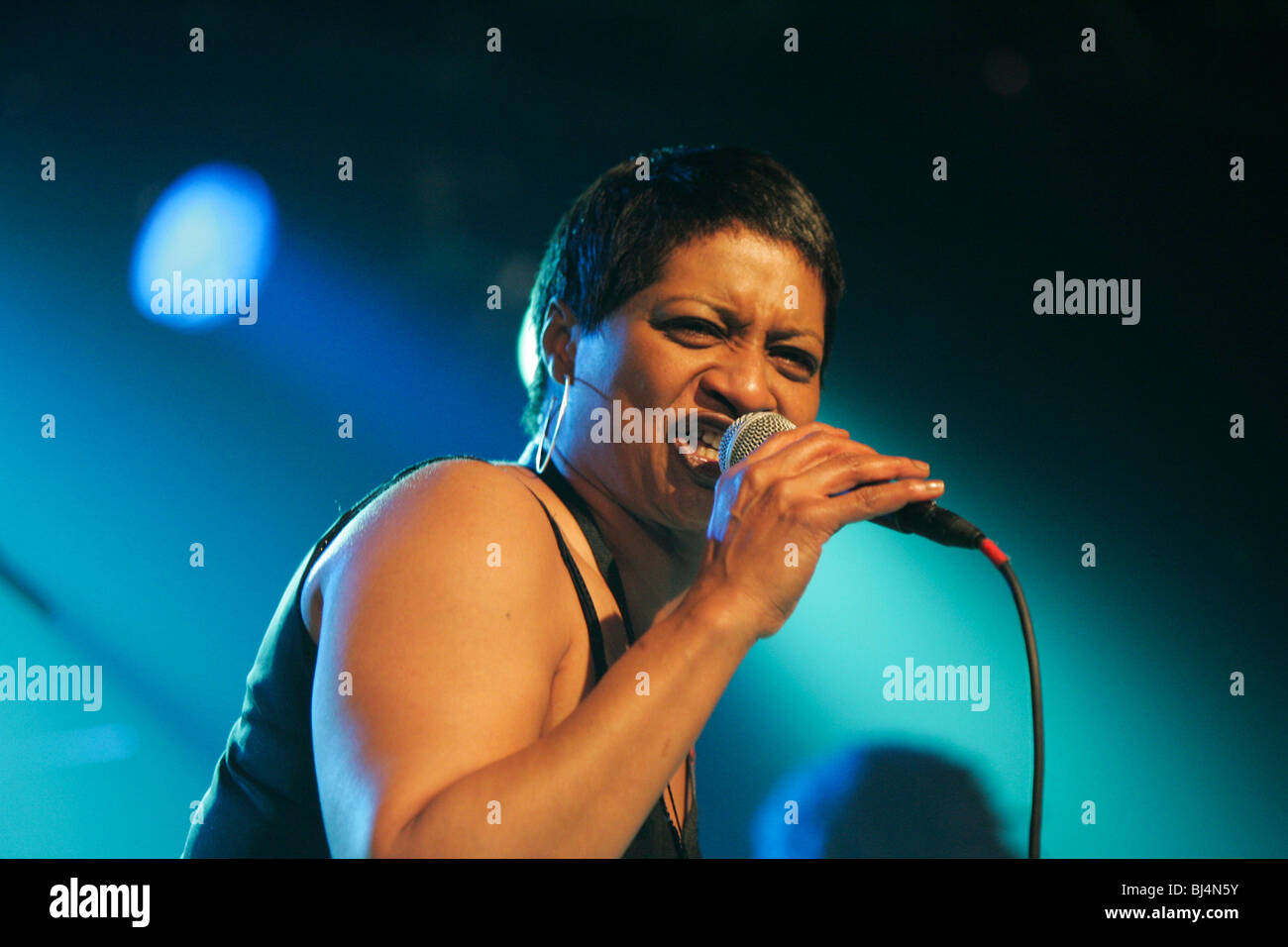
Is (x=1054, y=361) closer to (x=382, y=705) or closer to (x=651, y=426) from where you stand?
(x=651, y=426)

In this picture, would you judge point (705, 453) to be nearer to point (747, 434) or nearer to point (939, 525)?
point (747, 434)

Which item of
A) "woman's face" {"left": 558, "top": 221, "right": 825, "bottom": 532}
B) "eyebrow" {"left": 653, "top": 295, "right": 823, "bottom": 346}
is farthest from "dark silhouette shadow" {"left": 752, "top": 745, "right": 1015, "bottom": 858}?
"eyebrow" {"left": 653, "top": 295, "right": 823, "bottom": 346}

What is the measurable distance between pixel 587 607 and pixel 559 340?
1.65 feet

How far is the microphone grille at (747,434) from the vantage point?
1.13m

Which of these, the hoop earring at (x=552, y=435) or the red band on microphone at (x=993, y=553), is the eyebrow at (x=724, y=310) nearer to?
the hoop earring at (x=552, y=435)

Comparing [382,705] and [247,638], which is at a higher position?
[382,705]

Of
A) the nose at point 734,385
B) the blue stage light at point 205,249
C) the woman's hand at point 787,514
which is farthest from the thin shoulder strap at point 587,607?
the blue stage light at point 205,249

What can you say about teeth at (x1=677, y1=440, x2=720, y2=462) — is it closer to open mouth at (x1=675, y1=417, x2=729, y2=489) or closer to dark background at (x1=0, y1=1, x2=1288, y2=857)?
open mouth at (x1=675, y1=417, x2=729, y2=489)

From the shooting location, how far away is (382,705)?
0.82m

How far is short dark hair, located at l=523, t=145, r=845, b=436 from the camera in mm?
1315

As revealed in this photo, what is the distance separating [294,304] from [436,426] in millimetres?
398

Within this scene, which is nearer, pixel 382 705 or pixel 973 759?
pixel 382 705
